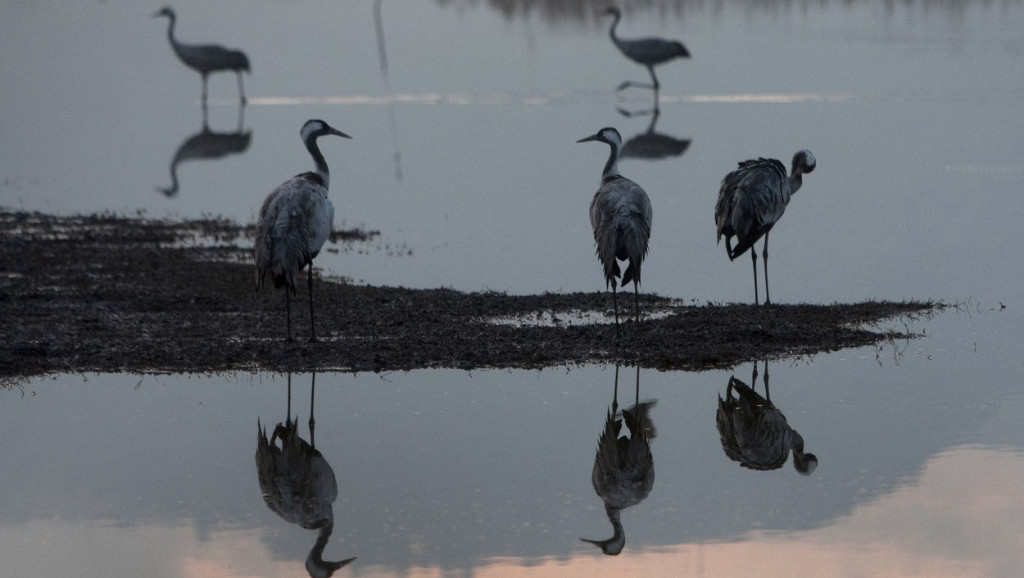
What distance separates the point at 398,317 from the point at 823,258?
540 centimetres

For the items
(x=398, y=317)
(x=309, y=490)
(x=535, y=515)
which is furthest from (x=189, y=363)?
(x=535, y=515)

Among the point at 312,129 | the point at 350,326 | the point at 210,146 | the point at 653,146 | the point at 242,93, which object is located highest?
the point at 242,93

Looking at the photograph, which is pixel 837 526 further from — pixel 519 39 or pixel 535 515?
pixel 519 39

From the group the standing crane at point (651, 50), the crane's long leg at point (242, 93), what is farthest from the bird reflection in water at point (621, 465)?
the crane's long leg at point (242, 93)

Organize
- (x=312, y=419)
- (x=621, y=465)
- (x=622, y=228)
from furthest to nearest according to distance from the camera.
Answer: (x=622, y=228), (x=312, y=419), (x=621, y=465)

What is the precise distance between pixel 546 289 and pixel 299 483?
620cm

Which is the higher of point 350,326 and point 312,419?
point 350,326

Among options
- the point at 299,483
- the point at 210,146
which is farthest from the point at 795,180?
the point at 210,146

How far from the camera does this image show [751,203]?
1424 cm

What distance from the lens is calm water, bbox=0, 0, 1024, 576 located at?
8.38 meters

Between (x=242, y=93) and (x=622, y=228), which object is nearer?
(x=622, y=228)

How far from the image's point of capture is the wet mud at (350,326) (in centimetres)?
1207

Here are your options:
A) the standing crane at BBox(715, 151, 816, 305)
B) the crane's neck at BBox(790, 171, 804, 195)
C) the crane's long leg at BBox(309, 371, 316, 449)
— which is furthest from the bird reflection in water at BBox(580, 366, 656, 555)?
the crane's neck at BBox(790, 171, 804, 195)

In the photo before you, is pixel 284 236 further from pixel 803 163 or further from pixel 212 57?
pixel 212 57
